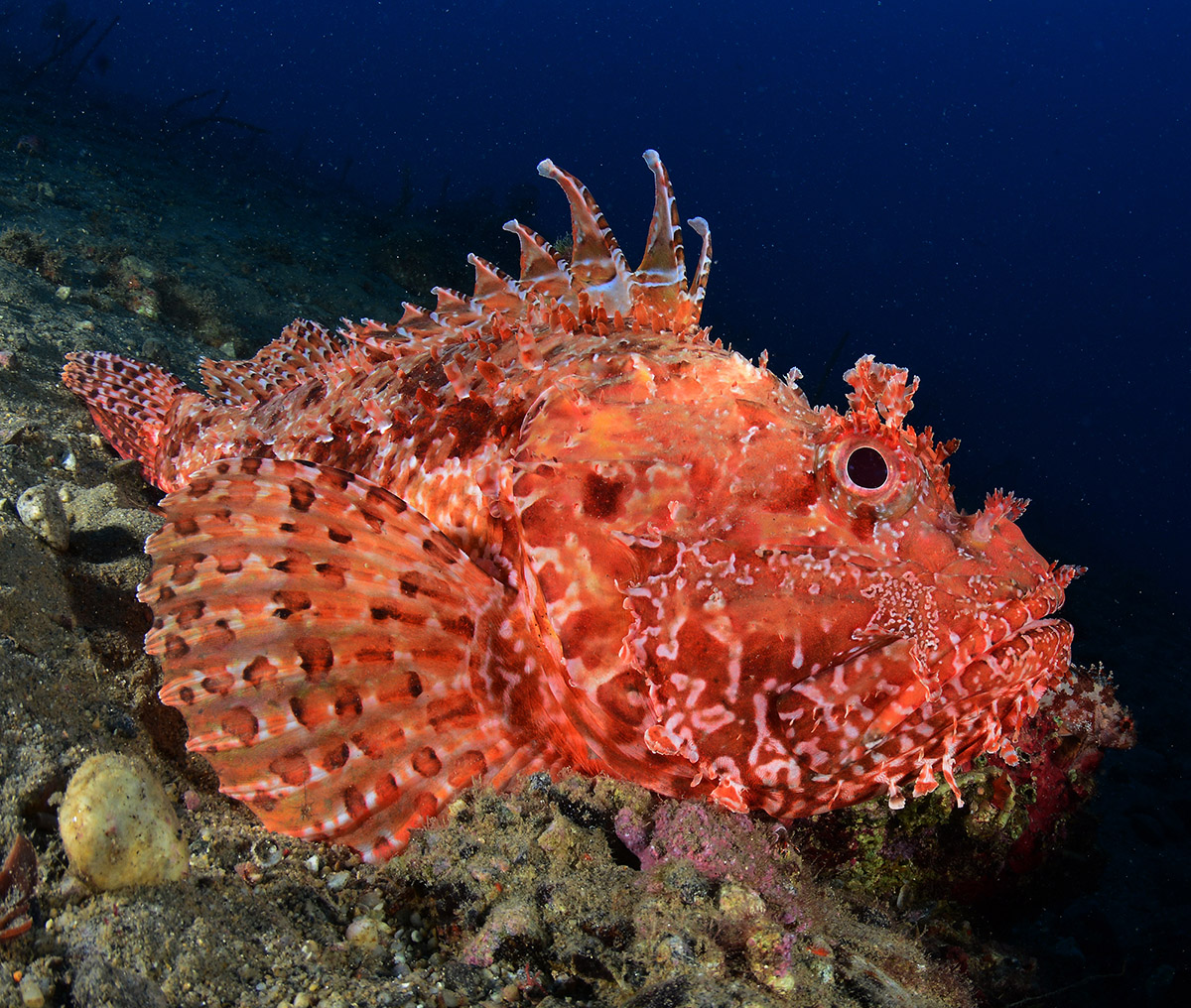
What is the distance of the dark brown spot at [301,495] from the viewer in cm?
278

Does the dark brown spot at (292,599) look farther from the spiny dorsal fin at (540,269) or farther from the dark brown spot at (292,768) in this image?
the spiny dorsal fin at (540,269)

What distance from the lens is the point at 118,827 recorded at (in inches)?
74.2

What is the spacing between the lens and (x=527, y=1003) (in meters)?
1.82

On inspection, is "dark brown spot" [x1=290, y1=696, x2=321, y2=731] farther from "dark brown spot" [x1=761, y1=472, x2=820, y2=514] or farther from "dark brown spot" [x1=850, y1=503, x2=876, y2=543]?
"dark brown spot" [x1=850, y1=503, x2=876, y2=543]

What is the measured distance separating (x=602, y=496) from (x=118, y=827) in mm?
1769

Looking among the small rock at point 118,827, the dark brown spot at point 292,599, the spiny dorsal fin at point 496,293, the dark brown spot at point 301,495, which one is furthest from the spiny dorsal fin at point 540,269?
the small rock at point 118,827

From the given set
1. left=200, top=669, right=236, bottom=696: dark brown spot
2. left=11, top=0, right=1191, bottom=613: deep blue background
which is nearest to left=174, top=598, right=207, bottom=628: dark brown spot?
left=200, top=669, right=236, bottom=696: dark brown spot

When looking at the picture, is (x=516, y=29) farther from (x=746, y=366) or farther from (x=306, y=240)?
(x=746, y=366)

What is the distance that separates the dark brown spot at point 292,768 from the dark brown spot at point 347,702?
19 cm

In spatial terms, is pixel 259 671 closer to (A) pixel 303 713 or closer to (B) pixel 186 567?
(A) pixel 303 713

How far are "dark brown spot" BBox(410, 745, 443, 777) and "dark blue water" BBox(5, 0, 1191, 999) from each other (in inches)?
1915

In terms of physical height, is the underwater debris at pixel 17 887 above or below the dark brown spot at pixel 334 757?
below

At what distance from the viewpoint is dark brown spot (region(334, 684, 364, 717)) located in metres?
2.61

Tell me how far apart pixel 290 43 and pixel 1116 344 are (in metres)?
155
